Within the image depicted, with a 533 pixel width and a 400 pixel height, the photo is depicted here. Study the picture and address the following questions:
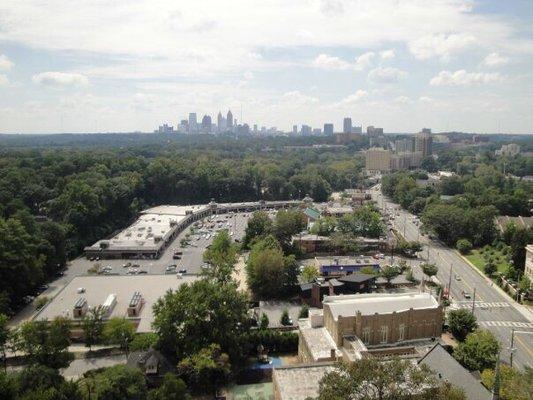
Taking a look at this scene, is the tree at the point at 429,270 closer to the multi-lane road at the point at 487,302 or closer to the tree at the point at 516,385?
the multi-lane road at the point at 487,302

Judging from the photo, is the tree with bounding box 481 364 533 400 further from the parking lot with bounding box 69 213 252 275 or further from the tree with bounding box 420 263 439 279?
the parking lot with bounding box 69 213 252 275

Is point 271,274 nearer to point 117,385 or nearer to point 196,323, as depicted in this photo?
point 196,323

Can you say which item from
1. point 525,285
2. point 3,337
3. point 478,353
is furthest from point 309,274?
point 3,337

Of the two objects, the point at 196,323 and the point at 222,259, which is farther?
the point at 222,259

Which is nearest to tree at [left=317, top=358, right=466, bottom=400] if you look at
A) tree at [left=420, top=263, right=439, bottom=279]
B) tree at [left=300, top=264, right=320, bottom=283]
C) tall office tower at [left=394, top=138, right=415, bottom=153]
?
tree at [left=300, top=264, right=320, bottom=283]

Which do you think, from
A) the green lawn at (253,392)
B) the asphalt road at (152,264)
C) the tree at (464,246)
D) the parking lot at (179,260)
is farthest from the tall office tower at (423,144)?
the green lawn at (253,392)

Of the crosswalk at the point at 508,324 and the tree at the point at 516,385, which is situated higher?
the tree at the point at 516,385

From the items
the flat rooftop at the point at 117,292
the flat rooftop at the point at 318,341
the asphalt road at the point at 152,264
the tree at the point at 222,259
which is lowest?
the asphalt road at the point at 152,264
